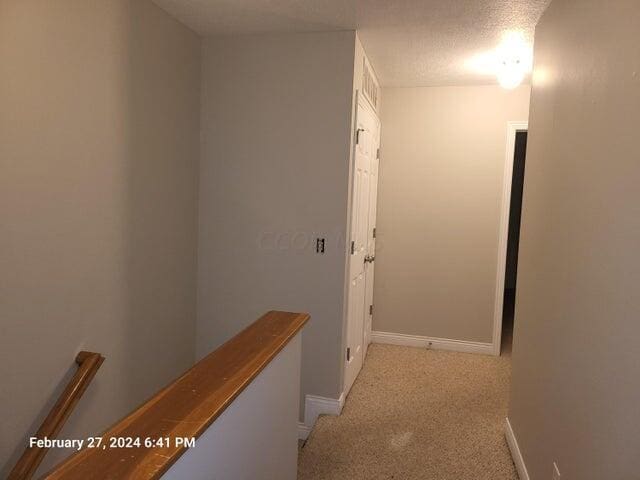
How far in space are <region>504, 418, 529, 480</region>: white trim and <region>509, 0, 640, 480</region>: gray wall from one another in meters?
0.07

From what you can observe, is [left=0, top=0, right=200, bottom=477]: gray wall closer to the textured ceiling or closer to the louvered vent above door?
the textured ceiling

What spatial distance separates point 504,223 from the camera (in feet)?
12.9

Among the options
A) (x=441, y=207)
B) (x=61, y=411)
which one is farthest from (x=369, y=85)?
(x=61, y=411)

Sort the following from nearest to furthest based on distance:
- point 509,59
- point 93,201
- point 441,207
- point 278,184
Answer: point 93,201
point 278,184
point 509,59
point 441,207

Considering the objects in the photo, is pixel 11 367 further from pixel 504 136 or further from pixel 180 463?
pixel 504 136

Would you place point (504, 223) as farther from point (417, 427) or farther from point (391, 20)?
point (391, 20)

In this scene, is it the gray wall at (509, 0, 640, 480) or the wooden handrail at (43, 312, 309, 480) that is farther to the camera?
the gray wall at (509, 0, 640, 480)

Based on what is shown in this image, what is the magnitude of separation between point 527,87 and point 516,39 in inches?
45.3

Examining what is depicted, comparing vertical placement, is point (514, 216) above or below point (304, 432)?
above

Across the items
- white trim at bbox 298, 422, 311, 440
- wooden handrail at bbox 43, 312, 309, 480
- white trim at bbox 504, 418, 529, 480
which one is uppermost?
wooden handrail at bbox 43, 312, 309, 480

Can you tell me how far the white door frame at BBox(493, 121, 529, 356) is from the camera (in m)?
3.85

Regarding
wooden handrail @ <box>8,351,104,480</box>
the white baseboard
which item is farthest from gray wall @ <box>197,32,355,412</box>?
wooden handrail @ <box>8,351,104,480</box>

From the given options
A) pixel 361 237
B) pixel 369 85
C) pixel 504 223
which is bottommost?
pixel 361 237

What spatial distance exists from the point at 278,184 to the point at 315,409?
1.46 meters
